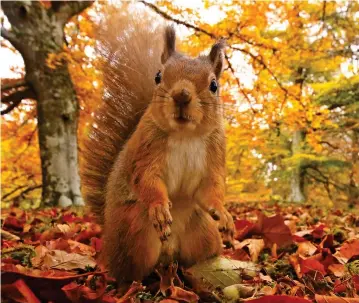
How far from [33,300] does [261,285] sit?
2.03ft

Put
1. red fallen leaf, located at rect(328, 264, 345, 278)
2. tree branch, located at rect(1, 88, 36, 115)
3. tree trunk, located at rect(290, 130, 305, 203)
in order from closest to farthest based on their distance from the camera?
red fallen leaf, located at rect(328, 264, 345, 278)
tree branch, located at rect(1, 88, 36, 115)
tree trunk, located at rect(290, 130, 305, 203)

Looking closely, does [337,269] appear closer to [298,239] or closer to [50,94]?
→ [298,239]

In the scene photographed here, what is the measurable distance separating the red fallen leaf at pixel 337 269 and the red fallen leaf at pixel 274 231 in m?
0.35

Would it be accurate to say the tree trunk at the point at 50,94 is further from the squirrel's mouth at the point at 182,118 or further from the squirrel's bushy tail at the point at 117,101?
the squirrel's mouth at the point at 182,118

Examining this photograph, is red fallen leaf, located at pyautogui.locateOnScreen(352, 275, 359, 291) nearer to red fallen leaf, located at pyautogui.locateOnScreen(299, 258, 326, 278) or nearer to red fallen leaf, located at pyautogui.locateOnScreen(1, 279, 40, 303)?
red fallen leaf, located at pyautogui.locateOnScreen(299, 258, 326, 278)

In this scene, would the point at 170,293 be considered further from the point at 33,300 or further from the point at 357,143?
the point at 357,143

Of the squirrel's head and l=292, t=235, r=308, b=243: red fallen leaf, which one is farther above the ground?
the squirrel's head

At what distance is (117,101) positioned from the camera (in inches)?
60.0

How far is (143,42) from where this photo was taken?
5.23ft

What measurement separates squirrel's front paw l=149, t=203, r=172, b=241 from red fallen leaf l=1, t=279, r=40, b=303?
1.07 feet

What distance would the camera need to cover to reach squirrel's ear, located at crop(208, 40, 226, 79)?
4.27 ft

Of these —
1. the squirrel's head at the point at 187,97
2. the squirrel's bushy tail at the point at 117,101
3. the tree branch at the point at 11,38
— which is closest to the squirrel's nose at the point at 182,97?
the squirrel's head at the point at 187,97

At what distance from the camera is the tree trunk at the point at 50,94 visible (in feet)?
12.6

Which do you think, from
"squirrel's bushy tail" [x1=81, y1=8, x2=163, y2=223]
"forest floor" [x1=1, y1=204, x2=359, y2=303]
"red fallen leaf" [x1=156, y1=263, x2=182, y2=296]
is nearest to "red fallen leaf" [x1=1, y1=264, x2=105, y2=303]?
"forest floor" [x1=1, y1=204, x2=359, y2=303]
